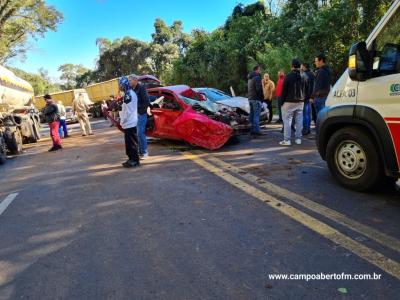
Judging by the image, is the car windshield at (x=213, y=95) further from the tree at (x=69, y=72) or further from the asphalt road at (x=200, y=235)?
the tree at (x=69, y=72)

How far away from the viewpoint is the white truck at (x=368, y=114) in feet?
14.5

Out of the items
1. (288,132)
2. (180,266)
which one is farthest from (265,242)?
(288,132)

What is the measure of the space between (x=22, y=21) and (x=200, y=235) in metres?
38.8

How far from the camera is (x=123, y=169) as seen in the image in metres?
7.70

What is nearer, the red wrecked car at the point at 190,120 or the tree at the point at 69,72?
the red wrecked car at the point at 190,120

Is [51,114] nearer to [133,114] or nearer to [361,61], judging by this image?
[133,114]

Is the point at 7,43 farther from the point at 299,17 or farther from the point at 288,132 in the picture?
the point at 288,132

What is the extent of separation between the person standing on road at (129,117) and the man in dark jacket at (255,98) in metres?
3.63

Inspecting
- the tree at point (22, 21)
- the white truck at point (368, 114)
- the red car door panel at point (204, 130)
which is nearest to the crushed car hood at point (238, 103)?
the red car door panel at point (204, 130)

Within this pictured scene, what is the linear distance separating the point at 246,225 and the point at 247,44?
20655 mm

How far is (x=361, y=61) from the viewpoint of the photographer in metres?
4.58

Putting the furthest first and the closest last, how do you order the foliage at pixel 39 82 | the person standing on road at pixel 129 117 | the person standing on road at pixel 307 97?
the foliage at pixel 39 82, the person standing on road at pixel 307 97, the person standing on road at pixel 129 117

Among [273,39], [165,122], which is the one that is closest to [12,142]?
[165,122]

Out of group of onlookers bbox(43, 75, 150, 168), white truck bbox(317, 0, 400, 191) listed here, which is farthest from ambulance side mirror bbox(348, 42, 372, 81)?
group of onlookers bbox(43, 75, 150, 168)
